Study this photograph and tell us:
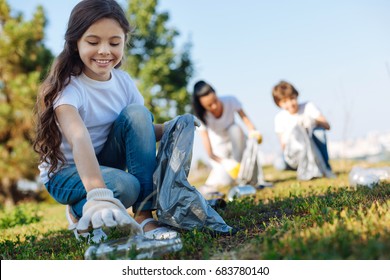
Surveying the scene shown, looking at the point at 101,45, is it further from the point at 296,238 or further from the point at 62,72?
the point at 296,238

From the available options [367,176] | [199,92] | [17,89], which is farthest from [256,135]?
[17,89]

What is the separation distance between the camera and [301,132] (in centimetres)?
720

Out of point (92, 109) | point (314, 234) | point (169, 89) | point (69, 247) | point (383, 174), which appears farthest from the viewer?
point (169, 89)

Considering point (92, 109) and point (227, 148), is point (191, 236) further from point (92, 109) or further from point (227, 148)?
point (227, 148)

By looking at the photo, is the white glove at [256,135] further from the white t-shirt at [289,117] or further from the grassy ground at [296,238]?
the grassy ground at [296,238]

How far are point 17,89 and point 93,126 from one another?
1216cm

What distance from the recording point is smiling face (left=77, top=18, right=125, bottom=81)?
9.76ft

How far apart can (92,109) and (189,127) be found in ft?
2.34

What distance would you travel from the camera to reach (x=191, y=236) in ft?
9.18

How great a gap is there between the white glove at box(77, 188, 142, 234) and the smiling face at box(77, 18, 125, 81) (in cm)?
97

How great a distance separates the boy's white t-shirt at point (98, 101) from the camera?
10.4 feet

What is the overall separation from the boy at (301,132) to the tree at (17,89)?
9.03 m

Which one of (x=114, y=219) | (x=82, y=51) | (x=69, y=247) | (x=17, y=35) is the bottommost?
(x=69, y=247)
